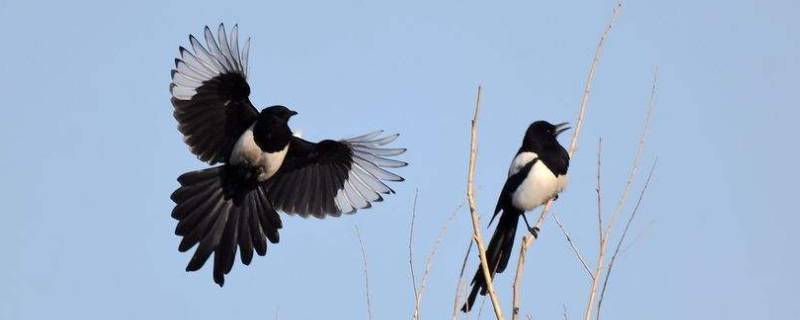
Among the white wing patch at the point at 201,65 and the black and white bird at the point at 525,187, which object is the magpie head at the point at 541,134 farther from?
the white wing patch at the point at 201,65

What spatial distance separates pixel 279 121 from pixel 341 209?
968 mm

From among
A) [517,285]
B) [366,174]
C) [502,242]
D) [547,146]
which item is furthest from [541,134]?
[517,285]

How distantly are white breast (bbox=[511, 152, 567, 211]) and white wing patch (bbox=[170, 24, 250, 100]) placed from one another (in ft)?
5.87

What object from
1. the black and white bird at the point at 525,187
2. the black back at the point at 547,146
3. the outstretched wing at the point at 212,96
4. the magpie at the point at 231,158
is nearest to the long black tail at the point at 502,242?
the black and white bird at the point at 525,187

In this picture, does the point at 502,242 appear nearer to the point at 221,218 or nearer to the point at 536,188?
the point at 536,188

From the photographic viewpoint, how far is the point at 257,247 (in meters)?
7.24

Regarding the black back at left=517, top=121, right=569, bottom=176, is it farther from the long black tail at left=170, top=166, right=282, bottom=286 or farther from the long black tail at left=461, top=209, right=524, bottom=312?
the long black tail at left=170, top=166, right=282, bottom=286

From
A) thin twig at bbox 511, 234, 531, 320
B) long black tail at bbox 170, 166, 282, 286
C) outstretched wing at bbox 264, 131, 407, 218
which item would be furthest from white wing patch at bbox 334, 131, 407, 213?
thin twig at bbox 511, 234, 531, 320

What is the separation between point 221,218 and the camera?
286 inches

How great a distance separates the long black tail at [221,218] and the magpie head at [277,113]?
1.53 ft

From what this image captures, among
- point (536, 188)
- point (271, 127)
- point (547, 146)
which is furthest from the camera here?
point (271, 127)

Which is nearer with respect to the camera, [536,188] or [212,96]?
[536,188]

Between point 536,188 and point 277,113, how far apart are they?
5.34 feet

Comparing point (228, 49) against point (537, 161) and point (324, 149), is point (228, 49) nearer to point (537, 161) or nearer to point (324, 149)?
point (324, 149)
